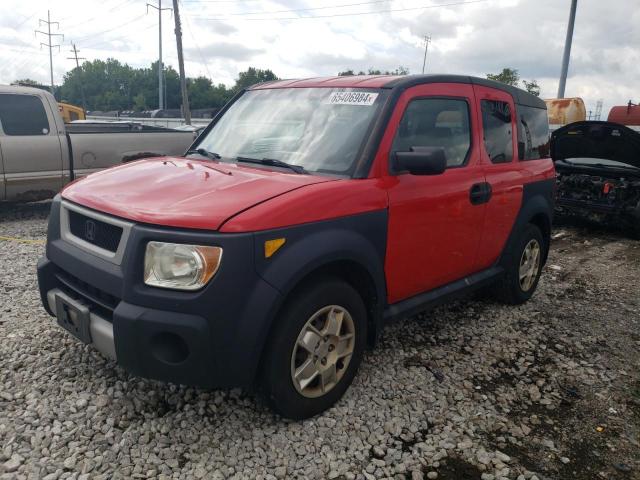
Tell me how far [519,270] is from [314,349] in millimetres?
2684

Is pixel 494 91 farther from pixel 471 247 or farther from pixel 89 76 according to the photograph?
pixel 89 76

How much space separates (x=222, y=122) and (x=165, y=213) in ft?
5.85

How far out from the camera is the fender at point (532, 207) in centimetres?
445

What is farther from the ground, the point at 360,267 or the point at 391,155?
the point at 391,155

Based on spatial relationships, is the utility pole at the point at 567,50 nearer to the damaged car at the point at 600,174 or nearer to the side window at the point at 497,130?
the damaged car at the point at 600,174

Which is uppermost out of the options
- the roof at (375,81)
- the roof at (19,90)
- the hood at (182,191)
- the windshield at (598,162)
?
the roof at (375,81)

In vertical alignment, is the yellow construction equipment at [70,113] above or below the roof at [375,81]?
below

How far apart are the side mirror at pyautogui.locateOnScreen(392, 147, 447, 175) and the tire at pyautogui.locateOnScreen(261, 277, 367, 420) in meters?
0.78

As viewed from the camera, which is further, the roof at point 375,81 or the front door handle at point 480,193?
the front door handle at point 480,193

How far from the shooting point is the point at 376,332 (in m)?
3.21

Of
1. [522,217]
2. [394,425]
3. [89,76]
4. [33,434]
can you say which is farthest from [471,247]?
[89,76]

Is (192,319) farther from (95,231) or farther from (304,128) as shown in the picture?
(304,128)

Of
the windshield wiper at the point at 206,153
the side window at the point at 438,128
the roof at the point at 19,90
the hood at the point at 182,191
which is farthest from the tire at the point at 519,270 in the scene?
the roof at the point at 19,90

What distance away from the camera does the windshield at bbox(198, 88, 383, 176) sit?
3117 millimetres
